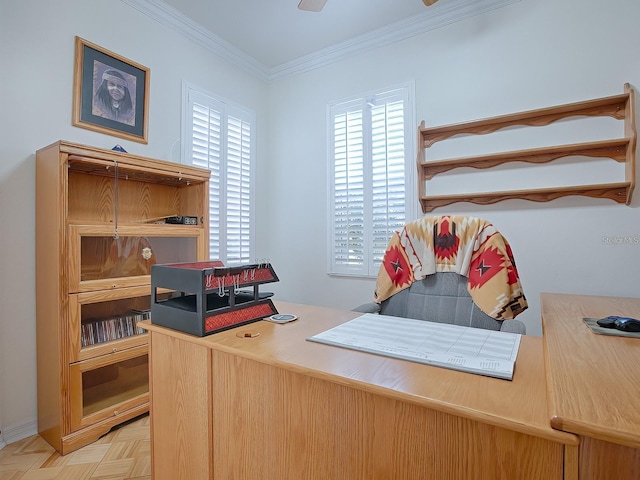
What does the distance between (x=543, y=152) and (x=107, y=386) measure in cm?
313

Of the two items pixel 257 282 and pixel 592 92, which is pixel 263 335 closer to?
pixel 257 282

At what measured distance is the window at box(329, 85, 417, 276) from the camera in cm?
281

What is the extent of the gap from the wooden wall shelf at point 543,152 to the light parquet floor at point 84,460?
2.46 m

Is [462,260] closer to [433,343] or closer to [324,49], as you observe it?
[433,343]

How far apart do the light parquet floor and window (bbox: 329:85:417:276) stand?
6.44 ft

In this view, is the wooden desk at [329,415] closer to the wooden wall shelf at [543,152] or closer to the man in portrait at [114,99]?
the wooden wall shelf at [543,152]

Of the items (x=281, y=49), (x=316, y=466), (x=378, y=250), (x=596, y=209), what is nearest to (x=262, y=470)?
(x=316, y=466)

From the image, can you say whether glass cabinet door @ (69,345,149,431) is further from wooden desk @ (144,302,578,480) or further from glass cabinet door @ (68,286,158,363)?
wooden desk @ (144,302,578,480)

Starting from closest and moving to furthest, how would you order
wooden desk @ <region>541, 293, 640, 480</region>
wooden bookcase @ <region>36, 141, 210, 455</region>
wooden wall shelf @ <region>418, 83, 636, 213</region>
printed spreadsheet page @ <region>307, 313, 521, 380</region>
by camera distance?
wooden desk @ <region>541, 293, 640, 480</region> < printed spreadsheet page @ <region>307, 313, 521, 380</region> < wooden bookcase @ <region>36, 141, 210, 455</region> < wooden wall shelf @ <region>418, 83, 636, 213</region>

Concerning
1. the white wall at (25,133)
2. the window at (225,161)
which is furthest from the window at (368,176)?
the white wall at (25,133)

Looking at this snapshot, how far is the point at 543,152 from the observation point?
223 cm

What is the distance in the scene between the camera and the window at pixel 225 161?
112 inches

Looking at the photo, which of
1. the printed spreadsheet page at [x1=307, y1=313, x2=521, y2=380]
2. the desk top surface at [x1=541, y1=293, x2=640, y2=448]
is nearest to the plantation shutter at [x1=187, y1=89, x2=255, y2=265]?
the printed spreadsheet page at [x1=307, y1=313, x2=521, y2=380]

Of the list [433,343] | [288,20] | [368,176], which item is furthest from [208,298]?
[288,20]
